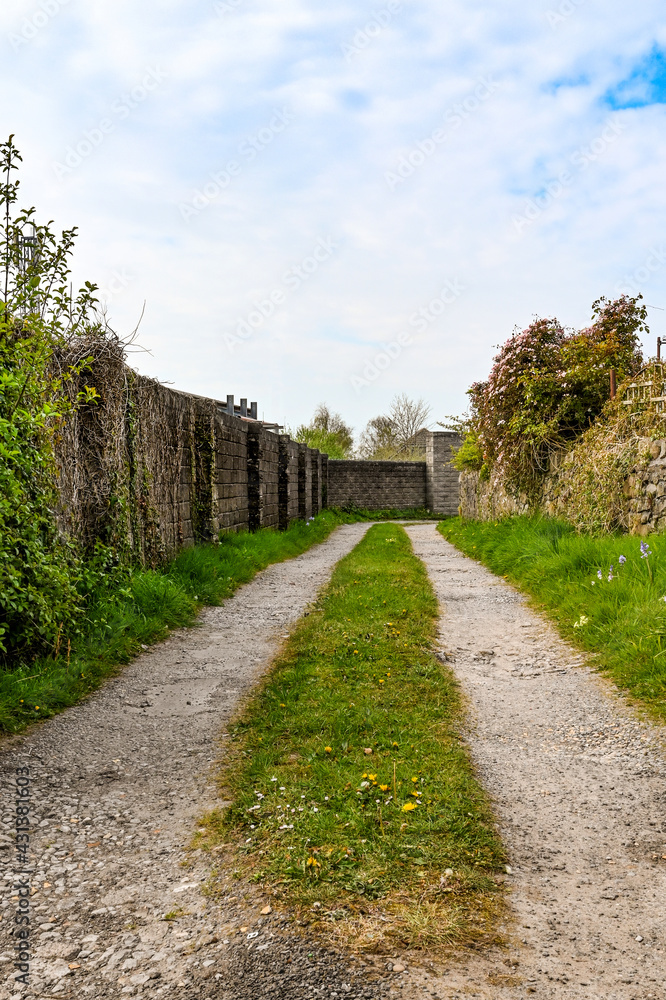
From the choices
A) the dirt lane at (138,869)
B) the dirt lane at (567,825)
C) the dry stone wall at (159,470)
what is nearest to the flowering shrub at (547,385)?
the dry stone wall at (159,470)

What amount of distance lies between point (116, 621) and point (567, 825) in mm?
3845

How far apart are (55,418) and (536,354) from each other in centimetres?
908

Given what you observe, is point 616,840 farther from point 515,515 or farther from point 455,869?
point 515,515

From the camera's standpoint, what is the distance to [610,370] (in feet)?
33.1

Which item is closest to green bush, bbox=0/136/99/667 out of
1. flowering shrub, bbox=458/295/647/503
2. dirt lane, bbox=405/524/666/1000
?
dirt lane, bbox=405/524/666/1000

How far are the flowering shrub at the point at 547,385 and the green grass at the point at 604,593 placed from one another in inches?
67.8

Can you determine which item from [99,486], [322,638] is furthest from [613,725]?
[99,486]

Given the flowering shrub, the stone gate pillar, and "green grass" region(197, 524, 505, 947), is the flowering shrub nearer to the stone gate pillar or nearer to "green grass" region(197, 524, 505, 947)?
"green grass" region(197, 524, 505, 947)

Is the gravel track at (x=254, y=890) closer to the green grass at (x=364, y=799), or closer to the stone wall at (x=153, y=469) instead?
the green grass at (x=364, y=799)

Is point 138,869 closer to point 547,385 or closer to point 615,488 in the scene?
point 615,488

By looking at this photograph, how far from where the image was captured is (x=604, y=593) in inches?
237

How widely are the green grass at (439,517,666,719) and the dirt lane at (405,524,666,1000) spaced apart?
0.19 meters

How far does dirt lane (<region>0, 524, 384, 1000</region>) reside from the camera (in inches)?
78.5

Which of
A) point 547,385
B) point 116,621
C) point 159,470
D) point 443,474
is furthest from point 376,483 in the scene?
point 116,621
